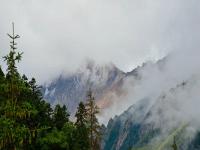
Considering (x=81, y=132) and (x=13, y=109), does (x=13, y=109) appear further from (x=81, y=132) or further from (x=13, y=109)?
(x=81, y=132)

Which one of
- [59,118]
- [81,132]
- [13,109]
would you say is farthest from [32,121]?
[13,109]

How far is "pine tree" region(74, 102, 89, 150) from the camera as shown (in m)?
74.9

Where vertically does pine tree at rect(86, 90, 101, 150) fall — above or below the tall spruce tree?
above

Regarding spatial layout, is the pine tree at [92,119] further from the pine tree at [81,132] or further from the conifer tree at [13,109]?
the conifer tree at [13,109]

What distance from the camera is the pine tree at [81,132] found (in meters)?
74.9

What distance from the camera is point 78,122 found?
8288 centimetres

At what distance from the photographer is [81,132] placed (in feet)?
260

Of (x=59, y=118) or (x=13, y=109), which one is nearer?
(x=13, y=109)

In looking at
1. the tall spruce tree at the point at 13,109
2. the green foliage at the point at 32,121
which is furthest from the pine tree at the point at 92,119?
the tall spruce tree at the point at 13,109

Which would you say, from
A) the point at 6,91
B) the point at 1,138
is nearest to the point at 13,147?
the point at 1,138

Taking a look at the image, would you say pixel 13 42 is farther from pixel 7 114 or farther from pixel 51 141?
pixel 51 141

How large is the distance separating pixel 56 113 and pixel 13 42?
143 feet

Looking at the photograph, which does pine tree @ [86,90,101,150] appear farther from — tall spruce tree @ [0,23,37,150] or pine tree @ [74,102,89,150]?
tall spruce tree @ [0,23,37,150]

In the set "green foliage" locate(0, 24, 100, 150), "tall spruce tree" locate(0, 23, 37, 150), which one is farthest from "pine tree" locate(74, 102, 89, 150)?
"tall spruce tree" locate(0, 23, 37, 150)
